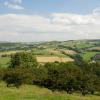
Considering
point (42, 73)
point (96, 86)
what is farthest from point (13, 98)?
point (42, 73)

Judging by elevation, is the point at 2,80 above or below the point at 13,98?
below

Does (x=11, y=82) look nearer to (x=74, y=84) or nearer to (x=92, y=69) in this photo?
(x=74, y=84)

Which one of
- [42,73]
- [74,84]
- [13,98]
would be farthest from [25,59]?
[13,98]

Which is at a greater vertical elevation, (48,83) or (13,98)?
(13,98)

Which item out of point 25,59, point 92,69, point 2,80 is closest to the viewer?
point 2,80

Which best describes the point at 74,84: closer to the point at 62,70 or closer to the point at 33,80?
the point at 62,70

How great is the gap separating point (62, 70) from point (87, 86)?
36.7 ft

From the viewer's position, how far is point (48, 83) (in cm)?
7212

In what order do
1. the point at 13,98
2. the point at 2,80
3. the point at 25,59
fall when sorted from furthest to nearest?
the point at 25,59
the point at 2,80
the point at 13,98

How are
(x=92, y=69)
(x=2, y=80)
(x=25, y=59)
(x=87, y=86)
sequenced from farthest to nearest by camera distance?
(x=25, y=59) < (x=92, y=69) < (x=2, y=80) < (x=87, y=86)

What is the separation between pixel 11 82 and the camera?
234 ft

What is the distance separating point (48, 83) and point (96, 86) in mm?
14016

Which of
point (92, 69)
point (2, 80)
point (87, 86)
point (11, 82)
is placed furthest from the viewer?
point (92, 69)

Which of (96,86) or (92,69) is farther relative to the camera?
(92,69)
